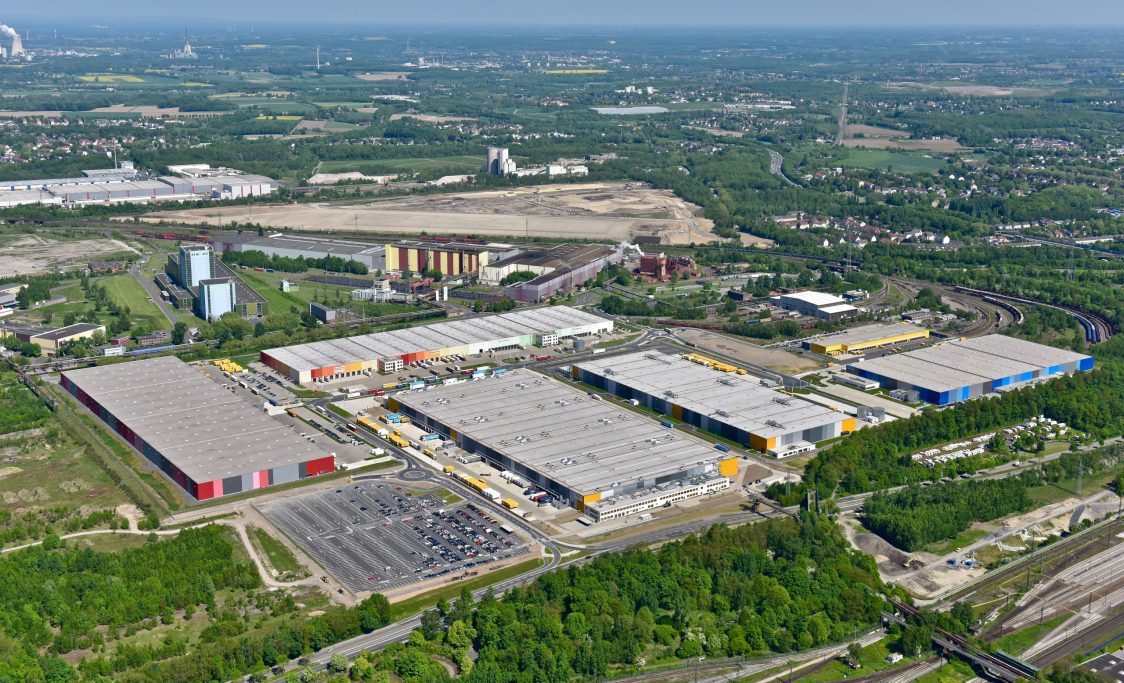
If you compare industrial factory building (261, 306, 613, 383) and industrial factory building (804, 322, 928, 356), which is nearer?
industrial factory building (261, 306, 613, 383)

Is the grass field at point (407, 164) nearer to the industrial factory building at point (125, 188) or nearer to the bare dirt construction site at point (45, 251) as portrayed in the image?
the industrial factory building at point (125, 188)

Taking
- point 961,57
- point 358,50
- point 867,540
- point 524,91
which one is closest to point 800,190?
point 867,540

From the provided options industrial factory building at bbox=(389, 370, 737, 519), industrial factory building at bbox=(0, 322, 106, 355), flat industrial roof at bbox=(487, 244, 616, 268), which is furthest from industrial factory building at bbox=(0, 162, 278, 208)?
industrial factory building at bbox=(389, 370, 737, 519)

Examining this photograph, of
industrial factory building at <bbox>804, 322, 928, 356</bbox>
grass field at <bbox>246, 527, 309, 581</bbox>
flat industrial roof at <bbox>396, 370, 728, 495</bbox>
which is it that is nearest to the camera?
grass field at <bbox>246, 527, 309, 581</bbox>

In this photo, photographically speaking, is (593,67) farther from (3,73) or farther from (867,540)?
(867,540)

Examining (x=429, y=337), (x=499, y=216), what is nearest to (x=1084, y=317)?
(x=429, y=337)

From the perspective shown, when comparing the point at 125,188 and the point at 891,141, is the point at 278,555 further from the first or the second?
the point at 891,141

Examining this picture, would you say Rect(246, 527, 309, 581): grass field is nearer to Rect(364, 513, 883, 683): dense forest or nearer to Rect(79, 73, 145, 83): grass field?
Rect(364, 513, 883, 683): dense forest
